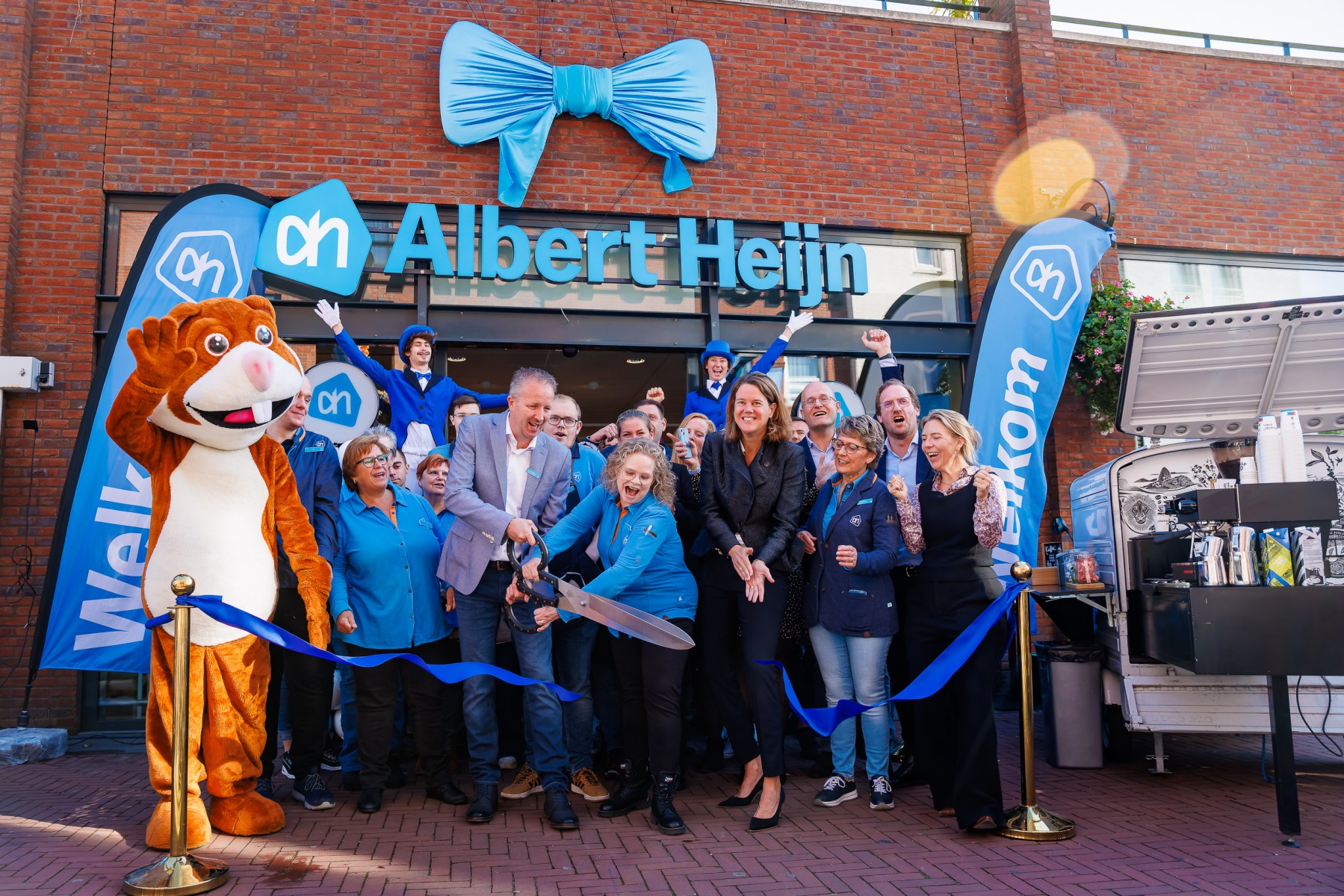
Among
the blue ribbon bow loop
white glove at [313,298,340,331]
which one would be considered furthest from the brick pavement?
the blue ribbon bow loop

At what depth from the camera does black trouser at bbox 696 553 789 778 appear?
4363mm

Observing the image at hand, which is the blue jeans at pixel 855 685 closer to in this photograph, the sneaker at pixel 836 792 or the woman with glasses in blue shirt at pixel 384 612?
the sneaker at pixel 836 792

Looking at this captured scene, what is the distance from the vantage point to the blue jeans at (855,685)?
459 centimetres

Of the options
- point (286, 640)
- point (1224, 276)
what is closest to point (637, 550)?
point (286, 640)

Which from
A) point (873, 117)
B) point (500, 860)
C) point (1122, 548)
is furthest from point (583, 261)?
point (500, 860)

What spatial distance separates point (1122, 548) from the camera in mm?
5383

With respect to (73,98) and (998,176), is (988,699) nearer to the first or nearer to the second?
(998,176)

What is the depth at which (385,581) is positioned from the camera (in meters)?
4.70

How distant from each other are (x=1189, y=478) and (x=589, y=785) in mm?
3941

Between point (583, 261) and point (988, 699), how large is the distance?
536cm

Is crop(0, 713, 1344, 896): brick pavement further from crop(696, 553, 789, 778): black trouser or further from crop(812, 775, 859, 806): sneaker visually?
crop(696, 553, 789, 778): black trouser

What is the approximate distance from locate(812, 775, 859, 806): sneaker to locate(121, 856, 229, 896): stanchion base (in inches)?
108

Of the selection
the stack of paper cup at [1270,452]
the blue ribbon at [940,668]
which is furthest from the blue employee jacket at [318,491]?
the stack of paper cup at [1270,452]

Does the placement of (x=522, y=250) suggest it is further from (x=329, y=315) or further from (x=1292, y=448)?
(x=1292, y=448)
